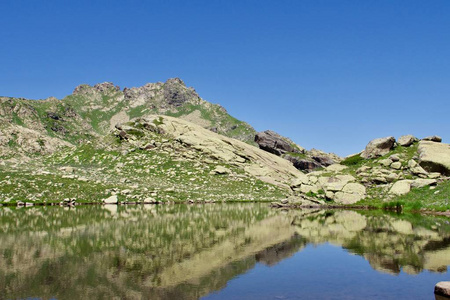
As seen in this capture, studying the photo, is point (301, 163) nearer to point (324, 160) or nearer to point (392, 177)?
point (324, 160)

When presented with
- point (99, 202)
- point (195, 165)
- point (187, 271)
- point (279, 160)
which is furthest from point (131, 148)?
point (187, 271)

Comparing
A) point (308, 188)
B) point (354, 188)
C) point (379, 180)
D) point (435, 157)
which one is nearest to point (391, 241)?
point (354, 188)

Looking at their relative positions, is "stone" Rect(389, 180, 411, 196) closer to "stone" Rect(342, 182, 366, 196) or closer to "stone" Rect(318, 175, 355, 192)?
"stone" Rect(342, 182, 366, 196)

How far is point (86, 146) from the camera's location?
127 m

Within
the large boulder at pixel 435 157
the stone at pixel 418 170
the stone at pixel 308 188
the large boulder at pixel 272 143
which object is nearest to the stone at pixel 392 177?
the stone at pixel 418 170

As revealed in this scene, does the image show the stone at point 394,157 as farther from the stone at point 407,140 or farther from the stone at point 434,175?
the stone at point 434,175

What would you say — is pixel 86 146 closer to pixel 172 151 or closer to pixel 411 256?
pixel 172 151

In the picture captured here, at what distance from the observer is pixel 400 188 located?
2554 inches

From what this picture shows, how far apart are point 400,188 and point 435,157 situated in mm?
10869

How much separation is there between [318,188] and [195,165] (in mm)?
45464

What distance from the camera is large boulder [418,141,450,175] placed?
66188 mm

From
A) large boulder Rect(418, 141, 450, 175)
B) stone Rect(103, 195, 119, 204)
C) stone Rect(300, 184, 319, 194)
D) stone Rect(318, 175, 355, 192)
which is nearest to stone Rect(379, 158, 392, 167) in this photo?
large boulder Rect(418, 141, 450, 175)

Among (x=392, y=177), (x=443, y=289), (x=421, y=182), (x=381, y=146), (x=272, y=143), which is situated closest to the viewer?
(x=443, y=289)

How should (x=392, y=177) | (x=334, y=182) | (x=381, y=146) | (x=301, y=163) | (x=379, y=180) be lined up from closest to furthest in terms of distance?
(x=392, y=177), (x=379, y=180), (x=334, y=182), (x=381, y=146), (x=301, y=163)
